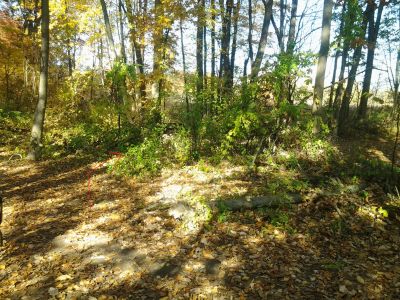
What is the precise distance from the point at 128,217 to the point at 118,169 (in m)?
2.61

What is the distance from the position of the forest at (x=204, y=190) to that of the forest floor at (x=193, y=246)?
0.03 meters

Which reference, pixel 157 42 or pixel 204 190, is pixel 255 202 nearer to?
pixel 204 190

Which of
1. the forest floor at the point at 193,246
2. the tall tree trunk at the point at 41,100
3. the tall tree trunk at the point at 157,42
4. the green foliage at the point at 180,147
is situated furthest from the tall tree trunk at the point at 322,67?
the tall tree trunk at the point at 41,100

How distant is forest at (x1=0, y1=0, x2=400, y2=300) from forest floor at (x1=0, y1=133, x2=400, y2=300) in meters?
0.03

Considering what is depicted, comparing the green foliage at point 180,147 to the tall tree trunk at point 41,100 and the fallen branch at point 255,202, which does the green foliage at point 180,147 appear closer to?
the fallen branch at point 255,202

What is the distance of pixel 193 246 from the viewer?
15.6ft

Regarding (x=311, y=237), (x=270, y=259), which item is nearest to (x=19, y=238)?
(x=270, y=259)

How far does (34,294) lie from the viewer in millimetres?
3754

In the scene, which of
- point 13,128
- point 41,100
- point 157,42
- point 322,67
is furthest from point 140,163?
point 13,128

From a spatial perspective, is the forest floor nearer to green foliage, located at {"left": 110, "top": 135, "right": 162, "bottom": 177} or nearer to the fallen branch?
the fallen branch

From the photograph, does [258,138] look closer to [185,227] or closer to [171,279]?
[185,227]

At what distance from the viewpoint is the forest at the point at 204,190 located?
4055 millimetres

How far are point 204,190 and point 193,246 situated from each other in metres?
1.82

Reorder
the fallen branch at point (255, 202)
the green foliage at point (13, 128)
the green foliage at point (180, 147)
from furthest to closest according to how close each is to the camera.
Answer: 1. the green foliage at point (13, 128)
2. the green foliage at point (180, 147)
3. the fallen branch at point (255, 202)
